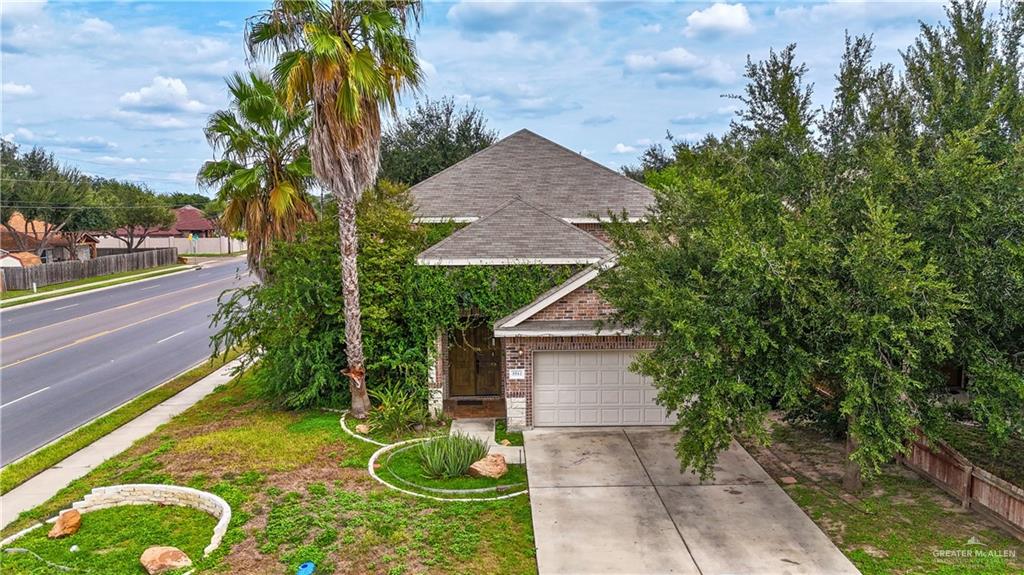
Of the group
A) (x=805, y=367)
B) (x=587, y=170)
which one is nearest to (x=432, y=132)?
(x=587, y=170)

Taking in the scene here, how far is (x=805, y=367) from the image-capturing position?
8.84 metres

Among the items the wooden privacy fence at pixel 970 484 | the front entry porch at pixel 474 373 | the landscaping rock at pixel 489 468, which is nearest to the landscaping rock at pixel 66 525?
the landscaping rock at pixel 489 468

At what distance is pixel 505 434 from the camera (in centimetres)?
1411

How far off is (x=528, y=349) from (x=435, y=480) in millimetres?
3910

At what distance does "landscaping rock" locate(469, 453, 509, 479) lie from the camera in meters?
11.6

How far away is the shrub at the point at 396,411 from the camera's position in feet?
46.1

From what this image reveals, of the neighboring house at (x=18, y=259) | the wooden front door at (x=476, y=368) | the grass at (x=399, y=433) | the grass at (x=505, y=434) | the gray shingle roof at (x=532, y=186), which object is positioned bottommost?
the grass at (x=505, y=434)

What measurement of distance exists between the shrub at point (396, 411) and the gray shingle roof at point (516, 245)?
3200 millimetres

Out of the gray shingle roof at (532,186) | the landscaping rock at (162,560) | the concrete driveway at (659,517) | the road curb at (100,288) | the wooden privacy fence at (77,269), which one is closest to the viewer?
the landscaping rock at (162,560)

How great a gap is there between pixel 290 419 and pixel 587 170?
1233 cm

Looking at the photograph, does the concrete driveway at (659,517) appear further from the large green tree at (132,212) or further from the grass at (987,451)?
the large green tree at (132,212)

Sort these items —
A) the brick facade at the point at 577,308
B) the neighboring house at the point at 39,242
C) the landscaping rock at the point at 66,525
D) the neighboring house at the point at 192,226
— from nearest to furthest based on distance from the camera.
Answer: the landscaping rock at the point at 66,525 → the brick facade at the point at 577,308 → the neighboring house at the point at 39,242 → the neighboring house at the point at 192,226

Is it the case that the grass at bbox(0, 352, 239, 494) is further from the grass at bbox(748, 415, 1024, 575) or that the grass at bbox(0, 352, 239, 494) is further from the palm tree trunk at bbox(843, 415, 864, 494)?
the palm tree trunk at bbox(843, 415, 864, 494)

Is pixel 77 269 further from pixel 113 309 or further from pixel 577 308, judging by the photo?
pixel 577 308
